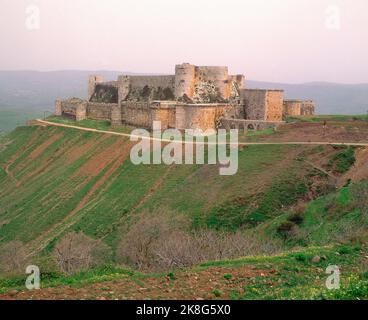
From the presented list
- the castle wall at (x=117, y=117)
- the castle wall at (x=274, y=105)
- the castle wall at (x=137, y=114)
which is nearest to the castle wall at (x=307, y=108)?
the castle wall at (x=274, y=105)

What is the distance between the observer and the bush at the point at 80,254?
73.8 ft

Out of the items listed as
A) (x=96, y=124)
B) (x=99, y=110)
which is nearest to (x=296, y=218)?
(x=96, y=124)

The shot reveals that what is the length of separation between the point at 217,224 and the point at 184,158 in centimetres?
1295

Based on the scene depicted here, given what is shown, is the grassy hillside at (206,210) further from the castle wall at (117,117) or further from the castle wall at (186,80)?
the castle wall at (186,80)

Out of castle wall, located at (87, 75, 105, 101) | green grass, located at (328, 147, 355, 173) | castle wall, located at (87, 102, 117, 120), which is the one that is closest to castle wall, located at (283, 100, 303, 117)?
green grass, located at (328, 147, 355, 173)

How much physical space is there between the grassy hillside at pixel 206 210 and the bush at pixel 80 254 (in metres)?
0.75

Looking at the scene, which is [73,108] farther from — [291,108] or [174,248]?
[174,248]

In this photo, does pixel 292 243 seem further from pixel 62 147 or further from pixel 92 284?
pixel 62 147

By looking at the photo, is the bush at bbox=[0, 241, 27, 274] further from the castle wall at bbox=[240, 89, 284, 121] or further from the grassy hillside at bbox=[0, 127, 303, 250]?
Result: the castle wall at bbox=[240, 89, 284, 121]

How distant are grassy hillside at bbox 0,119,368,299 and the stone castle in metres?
5.51

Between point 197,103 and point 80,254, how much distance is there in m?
32.4

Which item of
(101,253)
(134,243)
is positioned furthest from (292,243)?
(101,253)

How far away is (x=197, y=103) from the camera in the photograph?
55031mm
